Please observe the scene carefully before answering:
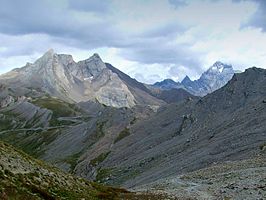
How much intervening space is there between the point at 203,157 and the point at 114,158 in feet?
230

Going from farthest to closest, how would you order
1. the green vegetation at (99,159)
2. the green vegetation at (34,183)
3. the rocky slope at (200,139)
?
the green vegetation at (99,159) < the rocky slope at (200,139) < the green vegetation at (34,183)

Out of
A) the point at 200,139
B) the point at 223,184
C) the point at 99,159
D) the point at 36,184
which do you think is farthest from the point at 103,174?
the point at 36,184

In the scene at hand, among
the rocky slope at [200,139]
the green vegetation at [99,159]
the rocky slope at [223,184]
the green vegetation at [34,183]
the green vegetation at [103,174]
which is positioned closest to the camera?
the green vegetation at [34,183]

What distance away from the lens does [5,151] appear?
1526 inches

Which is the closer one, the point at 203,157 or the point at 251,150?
the point at 251,150

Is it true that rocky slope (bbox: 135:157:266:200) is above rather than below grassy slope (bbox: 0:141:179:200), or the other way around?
above

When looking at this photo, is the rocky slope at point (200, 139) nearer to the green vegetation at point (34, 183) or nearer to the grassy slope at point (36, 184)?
the grassy slope at point (36, 184)

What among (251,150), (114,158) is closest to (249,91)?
(114,158)

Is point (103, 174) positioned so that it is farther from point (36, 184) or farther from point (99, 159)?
point (36, 184)

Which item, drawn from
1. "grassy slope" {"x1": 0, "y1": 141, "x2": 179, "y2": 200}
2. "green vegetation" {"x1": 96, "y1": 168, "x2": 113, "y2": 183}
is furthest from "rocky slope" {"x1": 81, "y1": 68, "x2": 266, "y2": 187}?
"grassy slope" {"x1": 0, "y1": 141, "x2": 179, "y2": 200}

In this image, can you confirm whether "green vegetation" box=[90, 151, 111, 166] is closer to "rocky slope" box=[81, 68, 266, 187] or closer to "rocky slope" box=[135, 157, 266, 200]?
"rocky slope" box=[81, 68, 266, 187]

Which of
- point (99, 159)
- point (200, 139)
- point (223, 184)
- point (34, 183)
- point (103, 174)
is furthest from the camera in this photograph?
point (99, 159)

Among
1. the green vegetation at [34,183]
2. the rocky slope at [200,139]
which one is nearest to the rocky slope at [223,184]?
the green vegetation at [34,183]

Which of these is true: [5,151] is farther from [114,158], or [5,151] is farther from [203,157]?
[114,158]
